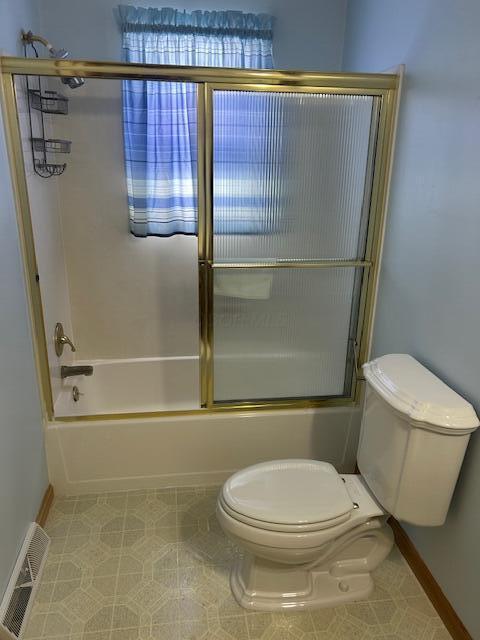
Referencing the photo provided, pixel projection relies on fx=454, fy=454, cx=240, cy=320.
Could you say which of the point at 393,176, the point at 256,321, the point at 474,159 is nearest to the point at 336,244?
the point at 393,176

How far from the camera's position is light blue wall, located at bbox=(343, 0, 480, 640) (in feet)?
4.61

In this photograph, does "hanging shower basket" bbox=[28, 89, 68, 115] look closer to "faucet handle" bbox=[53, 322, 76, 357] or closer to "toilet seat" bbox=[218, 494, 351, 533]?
"faucet handle" bbox=[53, 322, 76, 357]

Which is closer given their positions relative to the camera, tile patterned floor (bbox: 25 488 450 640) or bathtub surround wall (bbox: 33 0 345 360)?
tile patterned floor (bbox: 25 488 450 640)

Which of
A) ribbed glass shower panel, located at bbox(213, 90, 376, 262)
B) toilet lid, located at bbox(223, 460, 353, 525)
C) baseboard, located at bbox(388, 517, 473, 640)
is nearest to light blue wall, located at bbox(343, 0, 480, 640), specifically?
baseboard, located at bbox(388, 517, 473, 640)

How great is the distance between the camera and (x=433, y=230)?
1614 millimetres

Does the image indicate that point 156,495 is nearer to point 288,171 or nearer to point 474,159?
point 288,171

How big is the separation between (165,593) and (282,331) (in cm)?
117

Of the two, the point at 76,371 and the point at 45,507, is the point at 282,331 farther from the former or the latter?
the point at 45,507

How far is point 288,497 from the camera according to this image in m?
1.53

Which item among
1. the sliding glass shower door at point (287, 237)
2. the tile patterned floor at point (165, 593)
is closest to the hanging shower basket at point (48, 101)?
the sliding glass shower door at point (287, 237)

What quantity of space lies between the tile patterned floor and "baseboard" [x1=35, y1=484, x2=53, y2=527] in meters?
0.04

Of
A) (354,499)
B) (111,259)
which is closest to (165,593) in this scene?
(354,499)

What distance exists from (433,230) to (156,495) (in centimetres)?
168

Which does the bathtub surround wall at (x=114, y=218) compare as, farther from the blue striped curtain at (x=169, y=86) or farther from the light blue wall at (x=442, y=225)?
the light blue wall at (x=442, y=225)
